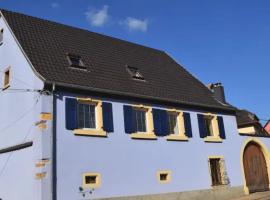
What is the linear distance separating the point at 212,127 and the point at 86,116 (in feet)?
27.7

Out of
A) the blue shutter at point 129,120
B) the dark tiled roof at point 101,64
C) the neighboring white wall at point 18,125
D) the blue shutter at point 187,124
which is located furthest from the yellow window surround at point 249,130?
the neighboring white wall at point 18,125

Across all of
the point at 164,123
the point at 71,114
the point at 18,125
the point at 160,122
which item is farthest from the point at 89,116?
the point at 164,123

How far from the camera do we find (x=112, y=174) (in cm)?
1535

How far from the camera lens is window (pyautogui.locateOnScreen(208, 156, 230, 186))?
65.2 feet

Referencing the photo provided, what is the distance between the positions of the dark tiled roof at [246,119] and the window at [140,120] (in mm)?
14511

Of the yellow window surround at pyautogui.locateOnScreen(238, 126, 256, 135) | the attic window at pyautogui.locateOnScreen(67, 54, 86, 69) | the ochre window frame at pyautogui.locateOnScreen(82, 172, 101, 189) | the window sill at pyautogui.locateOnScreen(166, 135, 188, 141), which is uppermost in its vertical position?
the attic window at pyautogui.locateOnScreen(67, 54, 86, 69)

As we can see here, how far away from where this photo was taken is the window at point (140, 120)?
17.1m

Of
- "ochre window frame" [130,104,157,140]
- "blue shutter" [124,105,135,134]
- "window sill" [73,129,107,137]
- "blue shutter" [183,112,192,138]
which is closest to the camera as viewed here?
"window sill" [73,129,107,137]

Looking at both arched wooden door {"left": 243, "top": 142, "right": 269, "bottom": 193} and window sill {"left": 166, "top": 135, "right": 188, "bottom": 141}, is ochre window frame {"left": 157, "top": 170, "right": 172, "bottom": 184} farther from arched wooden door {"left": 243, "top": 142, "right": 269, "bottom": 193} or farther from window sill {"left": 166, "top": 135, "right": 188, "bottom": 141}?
arched wooden door {"left": 243, "top": 142, "right": 269, "bottom": 193}

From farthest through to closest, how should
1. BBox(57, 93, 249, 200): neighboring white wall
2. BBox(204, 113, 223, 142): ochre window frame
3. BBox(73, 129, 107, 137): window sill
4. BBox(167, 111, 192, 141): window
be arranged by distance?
BBox(204, 113, 223, 142): ochre window frame
BBox(167, 111, 192, 141): window
BBox(73, 129, 107, 137): window sill
BBox(57, 93, 249, 200): neighboring white wall

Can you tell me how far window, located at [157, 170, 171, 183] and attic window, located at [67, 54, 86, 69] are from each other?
6045 millimetres

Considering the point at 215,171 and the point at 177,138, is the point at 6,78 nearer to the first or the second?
the point at 177,138

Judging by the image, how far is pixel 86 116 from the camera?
50.5 feet

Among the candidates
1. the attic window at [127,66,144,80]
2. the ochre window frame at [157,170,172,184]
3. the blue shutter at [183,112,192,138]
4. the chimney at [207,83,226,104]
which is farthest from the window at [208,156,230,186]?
the attic window at [127,66,144,80]
